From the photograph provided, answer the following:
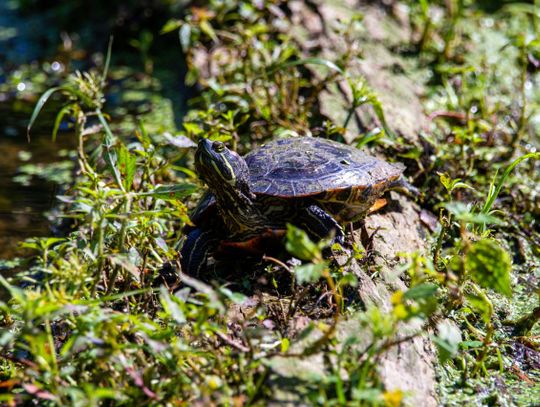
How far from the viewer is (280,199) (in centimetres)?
284

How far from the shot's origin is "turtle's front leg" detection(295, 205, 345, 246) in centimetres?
277

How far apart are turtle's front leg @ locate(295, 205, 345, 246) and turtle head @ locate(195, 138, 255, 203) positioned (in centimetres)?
27

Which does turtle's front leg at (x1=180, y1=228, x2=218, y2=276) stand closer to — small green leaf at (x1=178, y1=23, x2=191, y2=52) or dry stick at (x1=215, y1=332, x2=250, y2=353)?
dry stick at (x1=215, y1=332, x2=250, y2=353)

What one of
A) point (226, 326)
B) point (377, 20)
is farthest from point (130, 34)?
point (226, 326)

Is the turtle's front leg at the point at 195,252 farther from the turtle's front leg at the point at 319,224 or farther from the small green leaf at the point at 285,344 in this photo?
the small green leaf at the point at 285,344

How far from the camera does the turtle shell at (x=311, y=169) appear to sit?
2.81 meters

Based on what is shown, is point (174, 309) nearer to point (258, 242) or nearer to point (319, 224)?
point (258, 242)

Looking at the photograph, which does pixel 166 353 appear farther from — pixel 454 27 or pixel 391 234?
pixel 454 27

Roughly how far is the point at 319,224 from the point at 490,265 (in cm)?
87

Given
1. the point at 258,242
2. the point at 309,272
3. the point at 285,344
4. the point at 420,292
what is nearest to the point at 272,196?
the point at 258,242

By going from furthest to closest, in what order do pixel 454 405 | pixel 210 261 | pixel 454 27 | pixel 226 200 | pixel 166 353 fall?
pixel 454 27
pixel 210 261
pixel 226 200
pixel 454 405
pixel 166 353

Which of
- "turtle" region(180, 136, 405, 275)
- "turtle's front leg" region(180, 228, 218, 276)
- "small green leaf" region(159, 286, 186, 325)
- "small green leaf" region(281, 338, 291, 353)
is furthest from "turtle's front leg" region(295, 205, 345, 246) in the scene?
"small green leaf" region(159, 286, 186, 325)

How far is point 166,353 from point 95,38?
6102mm

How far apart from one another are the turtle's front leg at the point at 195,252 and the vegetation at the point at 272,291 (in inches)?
3.2
